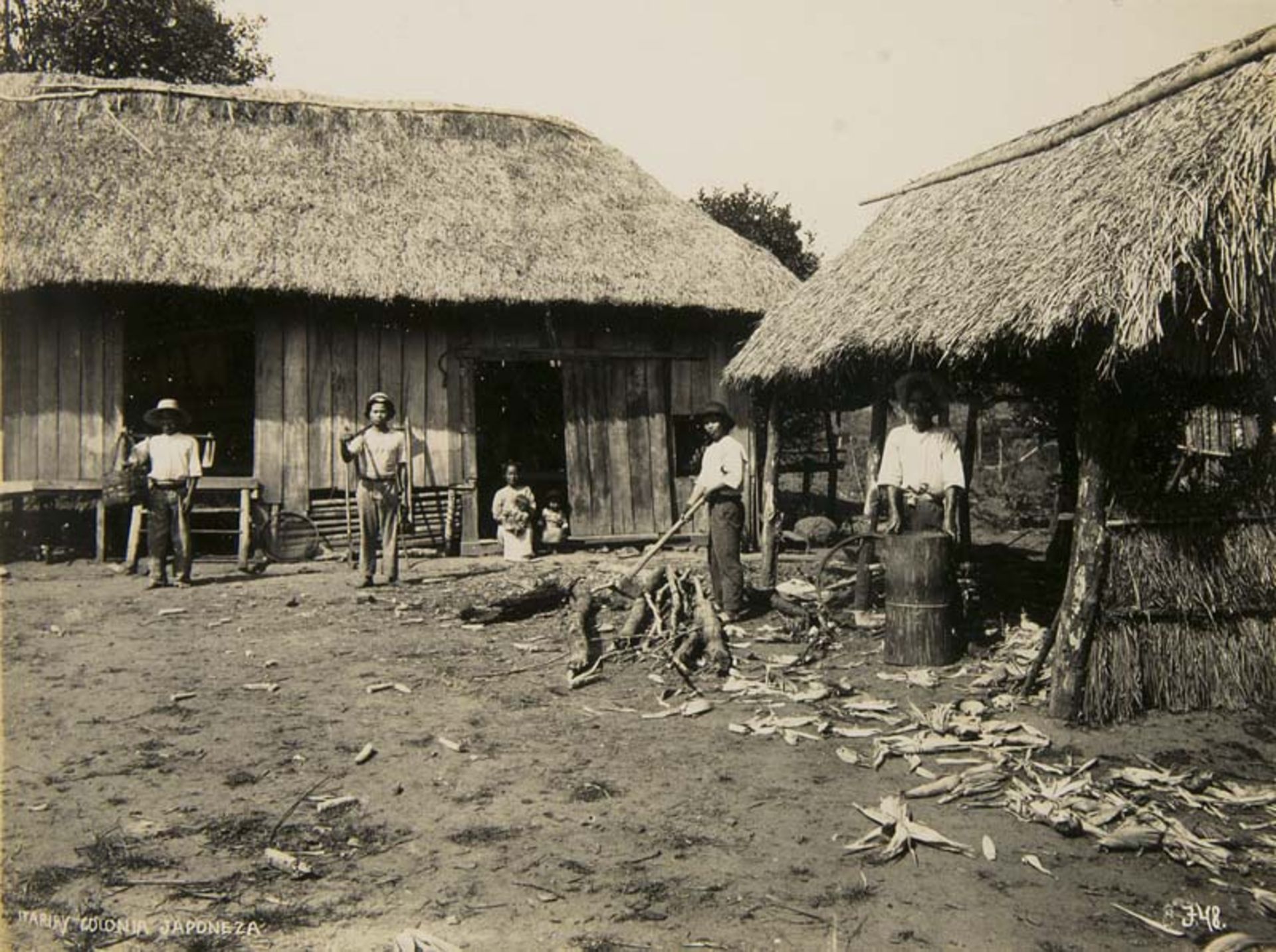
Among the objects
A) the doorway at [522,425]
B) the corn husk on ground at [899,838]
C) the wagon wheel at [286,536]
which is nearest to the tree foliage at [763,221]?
the doorway at [522,425]

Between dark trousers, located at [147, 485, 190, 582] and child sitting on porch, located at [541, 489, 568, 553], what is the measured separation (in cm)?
399

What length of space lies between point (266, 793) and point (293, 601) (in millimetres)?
4049

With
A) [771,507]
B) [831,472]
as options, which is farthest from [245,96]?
[831,472]

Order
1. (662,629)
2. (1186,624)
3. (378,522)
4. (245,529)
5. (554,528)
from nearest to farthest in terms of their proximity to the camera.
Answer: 1. (1186,624)
2. (662,629)
3. (378,522)
4. (245,529)
5. (554,528)

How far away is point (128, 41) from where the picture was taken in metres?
19.4

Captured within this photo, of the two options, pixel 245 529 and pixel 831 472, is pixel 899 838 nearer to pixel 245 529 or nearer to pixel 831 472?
pixel 245 529

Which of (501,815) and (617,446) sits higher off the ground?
(617,446)

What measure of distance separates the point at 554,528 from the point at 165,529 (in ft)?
13.9

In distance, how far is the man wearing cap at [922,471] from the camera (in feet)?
20.9

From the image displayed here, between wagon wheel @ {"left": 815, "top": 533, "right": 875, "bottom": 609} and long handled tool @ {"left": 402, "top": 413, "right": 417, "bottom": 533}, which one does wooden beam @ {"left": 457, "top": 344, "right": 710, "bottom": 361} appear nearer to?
long handled tool @ {"left": 402, "top": 413, "right": 417, "bottom": 533}

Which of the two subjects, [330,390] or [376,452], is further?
[330,390]

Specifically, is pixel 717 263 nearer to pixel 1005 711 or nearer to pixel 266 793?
pixel 1005 711

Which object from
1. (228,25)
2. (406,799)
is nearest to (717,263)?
(406,799)

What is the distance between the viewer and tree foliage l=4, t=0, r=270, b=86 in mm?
18750
